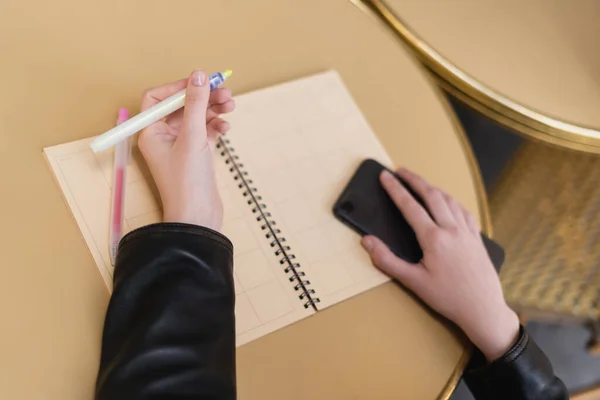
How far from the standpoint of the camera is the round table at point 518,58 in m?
0.78

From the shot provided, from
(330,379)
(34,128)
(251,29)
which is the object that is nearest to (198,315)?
(330,379)

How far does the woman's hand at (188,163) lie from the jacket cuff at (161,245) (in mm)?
25

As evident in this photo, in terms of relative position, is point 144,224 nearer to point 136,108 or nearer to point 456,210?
point 136,108

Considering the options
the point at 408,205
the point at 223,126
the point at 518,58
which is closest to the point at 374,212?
the point at 408,205

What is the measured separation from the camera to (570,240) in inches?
37.0

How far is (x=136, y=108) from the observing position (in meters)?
0.61

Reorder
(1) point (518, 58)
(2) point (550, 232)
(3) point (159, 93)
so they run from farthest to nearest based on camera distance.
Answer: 1. (2) point (550, 232)
2. (1) point (518, 58)
3. (3) point (159, 93)

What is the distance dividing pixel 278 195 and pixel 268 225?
5cm

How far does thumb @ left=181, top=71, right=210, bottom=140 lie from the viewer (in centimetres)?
55

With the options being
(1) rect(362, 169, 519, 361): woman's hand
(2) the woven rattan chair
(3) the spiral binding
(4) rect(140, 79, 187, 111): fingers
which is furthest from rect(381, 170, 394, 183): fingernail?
(2) the woven rattan chair

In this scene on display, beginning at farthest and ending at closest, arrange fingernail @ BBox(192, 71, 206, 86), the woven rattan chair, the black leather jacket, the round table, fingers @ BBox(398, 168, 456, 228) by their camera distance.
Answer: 1. the woven rattan chair
2. the round table
3. fingers @ BBox(398, 168, 456, 228)
4. fingernail @ BBox(192, 71, 206, 86)
5. the black leather jacket

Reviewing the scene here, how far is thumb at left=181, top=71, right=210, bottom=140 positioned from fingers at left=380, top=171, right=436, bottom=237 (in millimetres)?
240

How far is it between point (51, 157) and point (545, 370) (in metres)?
0.60

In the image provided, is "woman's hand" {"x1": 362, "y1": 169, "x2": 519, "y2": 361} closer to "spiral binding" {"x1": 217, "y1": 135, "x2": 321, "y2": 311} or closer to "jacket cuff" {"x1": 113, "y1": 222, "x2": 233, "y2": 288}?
"spiral binding" {"x1": 217, "y1": 135, "x2": 321, "y2": 311}
